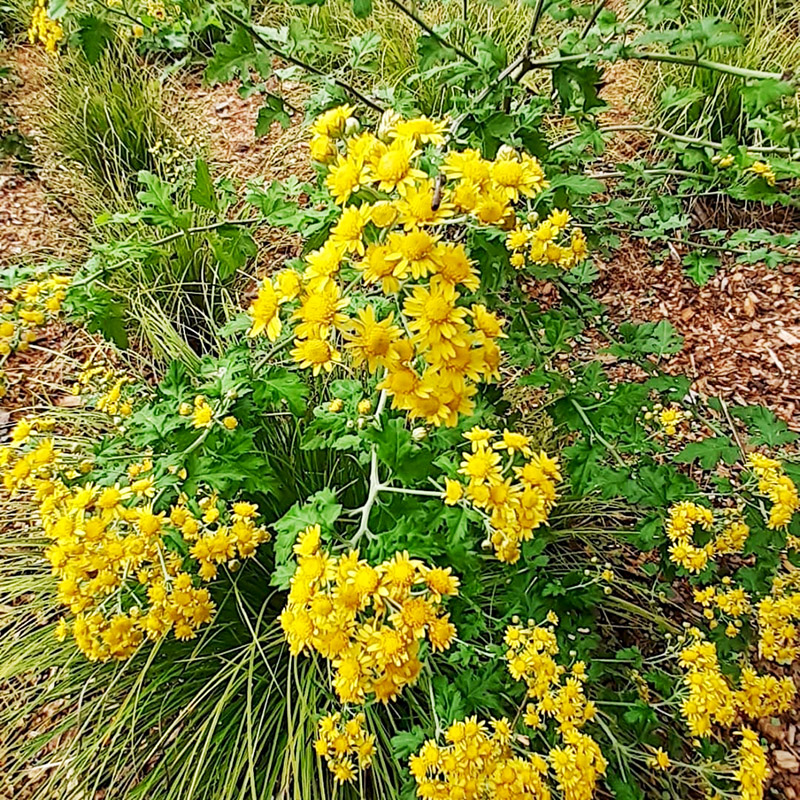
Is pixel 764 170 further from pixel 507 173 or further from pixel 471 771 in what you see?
pixel 471 771

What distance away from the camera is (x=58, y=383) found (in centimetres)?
246

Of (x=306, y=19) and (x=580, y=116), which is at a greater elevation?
(x=306, y=19)

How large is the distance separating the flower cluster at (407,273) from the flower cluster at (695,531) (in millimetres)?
548

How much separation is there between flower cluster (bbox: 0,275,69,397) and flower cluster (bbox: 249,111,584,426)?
538mm

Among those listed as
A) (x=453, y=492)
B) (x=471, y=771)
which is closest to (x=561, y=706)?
(x=471, y=771)

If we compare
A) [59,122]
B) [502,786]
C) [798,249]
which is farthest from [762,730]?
[59,122]

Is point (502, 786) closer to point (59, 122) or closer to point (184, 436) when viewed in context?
point (184, 436)

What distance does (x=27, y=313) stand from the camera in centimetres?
139

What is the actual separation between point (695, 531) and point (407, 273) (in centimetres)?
81

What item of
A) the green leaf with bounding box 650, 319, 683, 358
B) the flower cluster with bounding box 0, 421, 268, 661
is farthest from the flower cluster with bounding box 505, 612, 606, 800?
the green leaf with bounding box 650, 319, 683, 358

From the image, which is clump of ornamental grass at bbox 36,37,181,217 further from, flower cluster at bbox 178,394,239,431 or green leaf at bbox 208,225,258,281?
flower cluster at bbox 178,394,239,431

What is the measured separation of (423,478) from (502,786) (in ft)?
1.53

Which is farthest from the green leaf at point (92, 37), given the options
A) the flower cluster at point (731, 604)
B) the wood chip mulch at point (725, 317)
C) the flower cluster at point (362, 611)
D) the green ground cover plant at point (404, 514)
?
the wood chip mulch at point (725, 317)

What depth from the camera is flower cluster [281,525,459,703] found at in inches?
39.8
